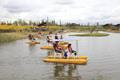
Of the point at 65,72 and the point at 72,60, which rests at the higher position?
the point at 72,60

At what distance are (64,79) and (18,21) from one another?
450 ft

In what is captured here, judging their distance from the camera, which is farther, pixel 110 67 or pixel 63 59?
pixel 63 59

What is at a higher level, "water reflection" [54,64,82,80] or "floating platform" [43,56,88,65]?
"floating platform" [43,56,88,65]

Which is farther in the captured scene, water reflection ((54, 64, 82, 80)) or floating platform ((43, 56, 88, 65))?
floating platform ((43, 56, 88, 65))

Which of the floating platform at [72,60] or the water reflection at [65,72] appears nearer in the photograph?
the water reflection at [65,72]

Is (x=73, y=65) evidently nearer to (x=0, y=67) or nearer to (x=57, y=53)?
(x=57, y=53)

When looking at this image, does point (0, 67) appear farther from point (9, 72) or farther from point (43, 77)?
point (43, 77)

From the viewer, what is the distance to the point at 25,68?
24.9 meters

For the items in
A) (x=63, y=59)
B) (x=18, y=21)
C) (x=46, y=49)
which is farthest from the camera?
(x=18, y=21)

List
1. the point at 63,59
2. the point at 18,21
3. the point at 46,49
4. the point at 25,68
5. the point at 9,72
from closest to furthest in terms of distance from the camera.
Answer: the point at 9,72 < the point at 25,68 < the point at 63,59 < the point at 46,49 < the point at 18,21

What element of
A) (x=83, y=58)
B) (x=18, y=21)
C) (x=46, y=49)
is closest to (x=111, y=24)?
(x=18, y=21)

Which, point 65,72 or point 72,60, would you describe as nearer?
point 65,72

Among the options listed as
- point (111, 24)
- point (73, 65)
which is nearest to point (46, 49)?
point (73, 65)

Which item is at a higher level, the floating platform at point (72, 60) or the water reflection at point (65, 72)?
the floating platform at point (72, 60)
